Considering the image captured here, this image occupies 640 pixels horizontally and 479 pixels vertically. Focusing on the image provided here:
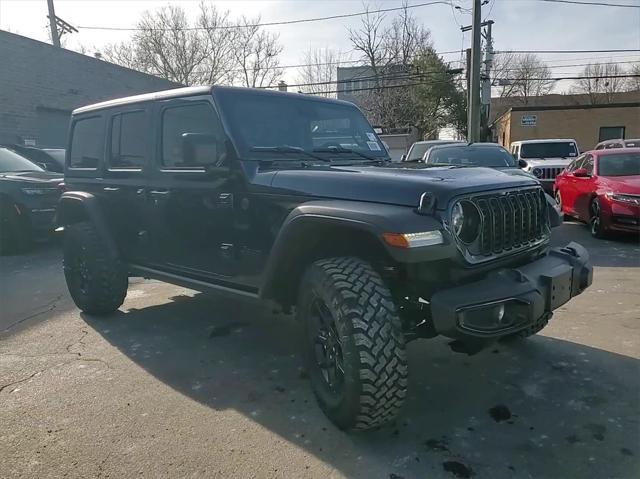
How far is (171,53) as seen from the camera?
35.2 m

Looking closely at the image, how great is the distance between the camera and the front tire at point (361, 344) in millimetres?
2627

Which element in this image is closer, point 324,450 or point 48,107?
point 324,450

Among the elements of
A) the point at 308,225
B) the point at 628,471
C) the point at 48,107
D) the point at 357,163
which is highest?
the point at 48,107

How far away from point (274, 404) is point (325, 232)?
3.81ft

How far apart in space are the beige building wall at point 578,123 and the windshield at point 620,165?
23881 mm

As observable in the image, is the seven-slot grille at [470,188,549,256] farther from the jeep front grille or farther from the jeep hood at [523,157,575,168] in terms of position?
the jeep hood at [523,157,575,168]

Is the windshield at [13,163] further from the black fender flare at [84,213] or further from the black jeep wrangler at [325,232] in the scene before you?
the black jeep wrangler at [325,232]

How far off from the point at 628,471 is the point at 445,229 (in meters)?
1.46

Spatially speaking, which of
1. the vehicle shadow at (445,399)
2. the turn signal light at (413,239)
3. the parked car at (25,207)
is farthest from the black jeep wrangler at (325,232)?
the parked car at (25,207)

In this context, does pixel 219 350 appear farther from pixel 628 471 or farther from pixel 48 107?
pixel 48 107

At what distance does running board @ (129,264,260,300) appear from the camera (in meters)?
3.69

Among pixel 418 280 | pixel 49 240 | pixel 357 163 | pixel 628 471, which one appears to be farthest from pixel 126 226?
pixel 49 240

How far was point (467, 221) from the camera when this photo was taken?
9.32 ft

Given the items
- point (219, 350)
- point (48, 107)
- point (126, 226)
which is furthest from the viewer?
point (48, 107)
